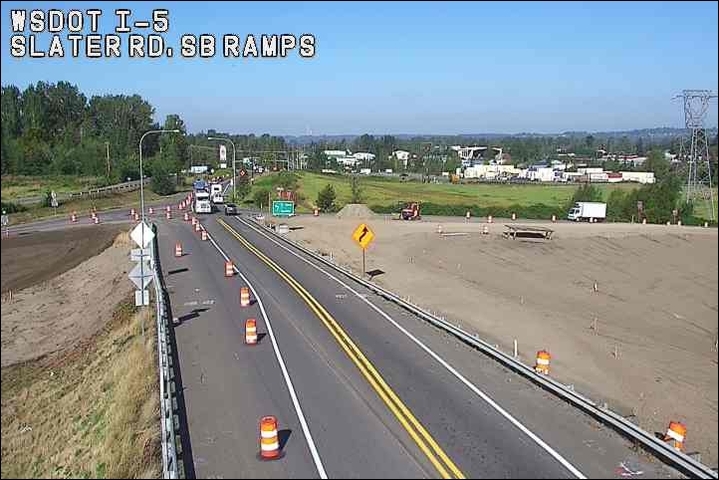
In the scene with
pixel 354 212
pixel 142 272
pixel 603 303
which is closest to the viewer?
pixel 142 272

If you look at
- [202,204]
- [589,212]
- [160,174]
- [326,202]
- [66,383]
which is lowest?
[589,212]

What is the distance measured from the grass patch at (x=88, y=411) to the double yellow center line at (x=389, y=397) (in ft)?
17.3

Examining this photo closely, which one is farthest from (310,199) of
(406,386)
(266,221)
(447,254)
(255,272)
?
(406,386)

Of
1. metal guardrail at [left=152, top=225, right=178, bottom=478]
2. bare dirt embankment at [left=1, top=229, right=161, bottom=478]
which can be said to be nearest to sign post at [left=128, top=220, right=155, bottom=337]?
metal guardrail at [left=152, top=225, right=178, bottom=478]

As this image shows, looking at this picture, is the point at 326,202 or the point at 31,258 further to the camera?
the point at 326,202

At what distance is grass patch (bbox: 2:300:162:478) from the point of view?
238 inches

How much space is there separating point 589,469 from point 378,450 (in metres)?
4.06

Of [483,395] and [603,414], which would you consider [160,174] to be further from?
[603,414]

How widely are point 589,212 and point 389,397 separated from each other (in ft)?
220

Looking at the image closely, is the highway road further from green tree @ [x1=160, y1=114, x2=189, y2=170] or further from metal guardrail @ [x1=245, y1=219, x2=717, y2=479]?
green tree @ [x1=160, y1=114, x2=189, y2=170]

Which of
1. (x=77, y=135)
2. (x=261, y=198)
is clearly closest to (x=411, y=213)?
(x=261, y=198)

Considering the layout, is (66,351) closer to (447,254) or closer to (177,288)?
(177,288)

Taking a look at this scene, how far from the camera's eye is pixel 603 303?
2895 cm

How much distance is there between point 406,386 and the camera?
17797mm
